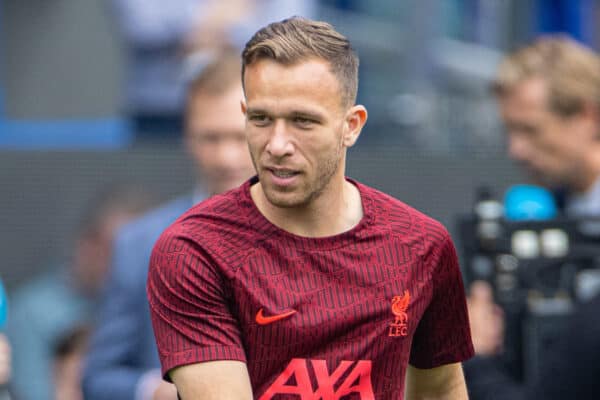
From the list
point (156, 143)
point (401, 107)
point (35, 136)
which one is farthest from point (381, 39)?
point (35, 136)

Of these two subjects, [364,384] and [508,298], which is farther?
[508,298]

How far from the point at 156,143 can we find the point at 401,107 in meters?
1.65

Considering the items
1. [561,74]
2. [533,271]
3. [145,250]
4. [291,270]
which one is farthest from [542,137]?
[291,270]

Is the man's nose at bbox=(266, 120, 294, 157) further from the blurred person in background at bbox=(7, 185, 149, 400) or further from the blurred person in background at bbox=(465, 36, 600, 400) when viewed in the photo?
the blurred person in background at bbox=(7, 185, 149, 400)

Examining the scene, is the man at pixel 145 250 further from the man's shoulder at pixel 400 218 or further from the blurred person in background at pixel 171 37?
the blurred person in background at pixel 171 37

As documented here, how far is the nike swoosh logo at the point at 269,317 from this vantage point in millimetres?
1945

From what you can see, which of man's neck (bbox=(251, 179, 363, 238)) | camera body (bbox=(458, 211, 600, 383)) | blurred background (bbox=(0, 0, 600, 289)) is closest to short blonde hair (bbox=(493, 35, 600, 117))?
camera body (bbox=(458, 211, 600, 383))

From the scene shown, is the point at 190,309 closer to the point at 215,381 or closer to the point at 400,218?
the point at 215,381

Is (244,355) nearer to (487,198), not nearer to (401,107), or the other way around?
(487,198)

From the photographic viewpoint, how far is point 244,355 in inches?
77.2

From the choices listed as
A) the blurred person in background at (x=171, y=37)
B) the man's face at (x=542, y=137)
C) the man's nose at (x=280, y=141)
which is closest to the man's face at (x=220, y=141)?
the man's nose at (x=280, y=141)

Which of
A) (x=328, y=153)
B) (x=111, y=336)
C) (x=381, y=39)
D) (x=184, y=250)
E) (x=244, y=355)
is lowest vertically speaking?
(x=111, y=336)

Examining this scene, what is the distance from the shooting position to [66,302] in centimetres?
617

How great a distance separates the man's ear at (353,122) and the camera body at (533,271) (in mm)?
1546
